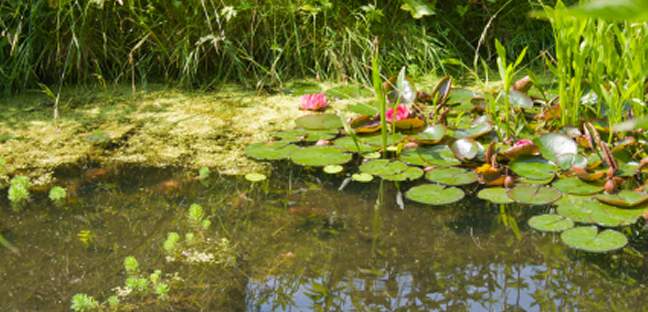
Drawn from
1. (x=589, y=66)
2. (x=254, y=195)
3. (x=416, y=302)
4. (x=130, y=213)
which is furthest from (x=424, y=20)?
(x=416, y=302)

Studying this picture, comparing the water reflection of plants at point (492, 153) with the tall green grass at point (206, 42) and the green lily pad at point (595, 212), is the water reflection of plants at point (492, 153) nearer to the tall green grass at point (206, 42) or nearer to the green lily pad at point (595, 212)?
the green lily pad at point (595, 212)

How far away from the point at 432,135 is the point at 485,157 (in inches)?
8.6

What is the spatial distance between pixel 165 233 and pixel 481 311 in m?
0.81

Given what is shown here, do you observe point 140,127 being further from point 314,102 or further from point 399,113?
point 399,113

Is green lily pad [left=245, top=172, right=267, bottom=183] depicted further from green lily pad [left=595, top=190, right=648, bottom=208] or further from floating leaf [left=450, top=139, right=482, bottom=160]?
green lily pad [left=595, top=190, right=648, bottom=208]

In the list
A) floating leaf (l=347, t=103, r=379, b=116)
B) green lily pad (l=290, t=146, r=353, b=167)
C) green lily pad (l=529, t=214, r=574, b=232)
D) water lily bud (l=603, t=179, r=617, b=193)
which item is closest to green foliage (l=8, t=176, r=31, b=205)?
green lily pad (l=290, t=146, r=353, b=167)

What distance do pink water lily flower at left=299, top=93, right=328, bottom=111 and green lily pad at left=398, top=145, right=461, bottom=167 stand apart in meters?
0.51

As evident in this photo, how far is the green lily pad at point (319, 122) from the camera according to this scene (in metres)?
2.48

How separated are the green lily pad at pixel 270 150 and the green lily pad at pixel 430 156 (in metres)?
0.37

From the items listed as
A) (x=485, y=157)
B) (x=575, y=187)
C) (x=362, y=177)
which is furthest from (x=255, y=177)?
(x=575, y=187)

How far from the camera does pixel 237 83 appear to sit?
10.0 ft

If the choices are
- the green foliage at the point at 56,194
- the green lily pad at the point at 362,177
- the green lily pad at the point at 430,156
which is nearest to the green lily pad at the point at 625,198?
Answer: the green lily pad at the point at 430,156

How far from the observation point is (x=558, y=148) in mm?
2047

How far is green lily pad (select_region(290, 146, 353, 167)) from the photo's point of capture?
218 cm
